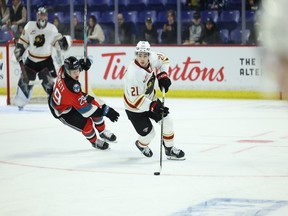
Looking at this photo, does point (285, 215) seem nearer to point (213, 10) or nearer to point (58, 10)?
point (213, 10)

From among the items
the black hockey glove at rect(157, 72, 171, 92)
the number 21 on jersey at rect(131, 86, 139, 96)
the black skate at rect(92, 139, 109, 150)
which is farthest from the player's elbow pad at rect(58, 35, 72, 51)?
the number 21 on jersey at rect(131, 86, 139, 96)

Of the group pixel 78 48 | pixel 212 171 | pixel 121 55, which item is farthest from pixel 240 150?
pixel 121 55

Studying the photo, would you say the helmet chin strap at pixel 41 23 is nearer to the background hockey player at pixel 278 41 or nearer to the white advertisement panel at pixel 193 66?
the white advertisement panel at pixel 193 66

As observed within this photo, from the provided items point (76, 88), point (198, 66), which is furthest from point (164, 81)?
point (198, 66)

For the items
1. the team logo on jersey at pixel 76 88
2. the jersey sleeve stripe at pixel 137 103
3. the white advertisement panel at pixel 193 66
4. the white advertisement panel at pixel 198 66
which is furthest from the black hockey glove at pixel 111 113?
the white advertisement panel at pixel 198 66

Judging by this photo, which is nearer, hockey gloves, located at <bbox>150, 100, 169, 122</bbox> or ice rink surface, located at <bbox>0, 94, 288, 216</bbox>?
ice rink surface, located at <bbox>0, 94, 288, 216</bbox>

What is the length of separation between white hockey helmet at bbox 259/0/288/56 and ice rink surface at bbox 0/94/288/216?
2.88 metres

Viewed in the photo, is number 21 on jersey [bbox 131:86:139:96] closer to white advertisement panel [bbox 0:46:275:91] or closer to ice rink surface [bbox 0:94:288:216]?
ice rink surface [bbox 0:94:288:216]

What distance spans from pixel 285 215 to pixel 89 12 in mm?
11437

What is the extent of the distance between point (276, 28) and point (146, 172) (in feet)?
15.4

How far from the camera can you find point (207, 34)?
12.8m

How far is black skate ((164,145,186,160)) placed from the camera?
19.1 ft

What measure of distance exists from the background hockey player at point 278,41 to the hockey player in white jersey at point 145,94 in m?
5.00

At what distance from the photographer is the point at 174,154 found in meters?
5.85
